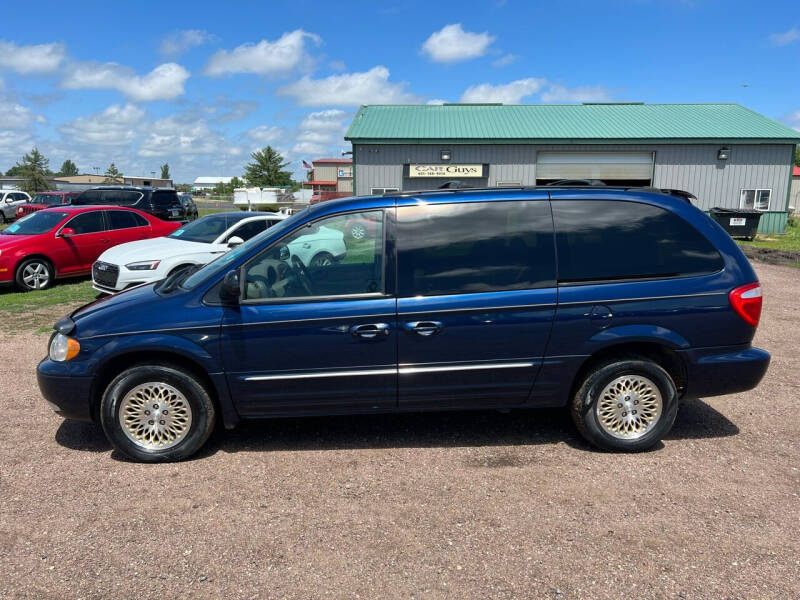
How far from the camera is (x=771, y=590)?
268 cm

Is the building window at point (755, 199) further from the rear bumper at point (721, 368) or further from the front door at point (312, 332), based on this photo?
the front door at point (312, 332)

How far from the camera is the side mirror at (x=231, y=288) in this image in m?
3.76

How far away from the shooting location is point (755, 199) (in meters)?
22.8

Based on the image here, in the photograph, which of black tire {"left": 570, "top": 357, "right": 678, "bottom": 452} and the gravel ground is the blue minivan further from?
the gravel ground

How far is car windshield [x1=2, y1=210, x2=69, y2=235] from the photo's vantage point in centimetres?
1101

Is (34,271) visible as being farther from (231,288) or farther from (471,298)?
(471,298)

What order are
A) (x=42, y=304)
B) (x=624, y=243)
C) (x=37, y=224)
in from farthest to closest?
(x=37, y=224) < (x=42, y=304) < (x=624, y=243)

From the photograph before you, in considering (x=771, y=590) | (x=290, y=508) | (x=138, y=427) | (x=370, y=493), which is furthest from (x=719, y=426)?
(x=138, y=427)

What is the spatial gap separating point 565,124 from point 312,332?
22385mm

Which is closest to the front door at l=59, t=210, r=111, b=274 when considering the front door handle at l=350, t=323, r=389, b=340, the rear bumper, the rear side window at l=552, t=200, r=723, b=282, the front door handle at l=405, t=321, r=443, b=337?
the front door handle at l=350, t=323, r=389, b=340

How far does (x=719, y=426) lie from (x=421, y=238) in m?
2.90

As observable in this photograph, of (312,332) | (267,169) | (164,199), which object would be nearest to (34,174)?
(267,169)

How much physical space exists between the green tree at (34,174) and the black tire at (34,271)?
204 feet

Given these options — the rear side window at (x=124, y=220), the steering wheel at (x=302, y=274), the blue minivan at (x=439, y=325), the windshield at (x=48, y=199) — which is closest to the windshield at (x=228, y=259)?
the blue minivan at (x=439, y=325)
